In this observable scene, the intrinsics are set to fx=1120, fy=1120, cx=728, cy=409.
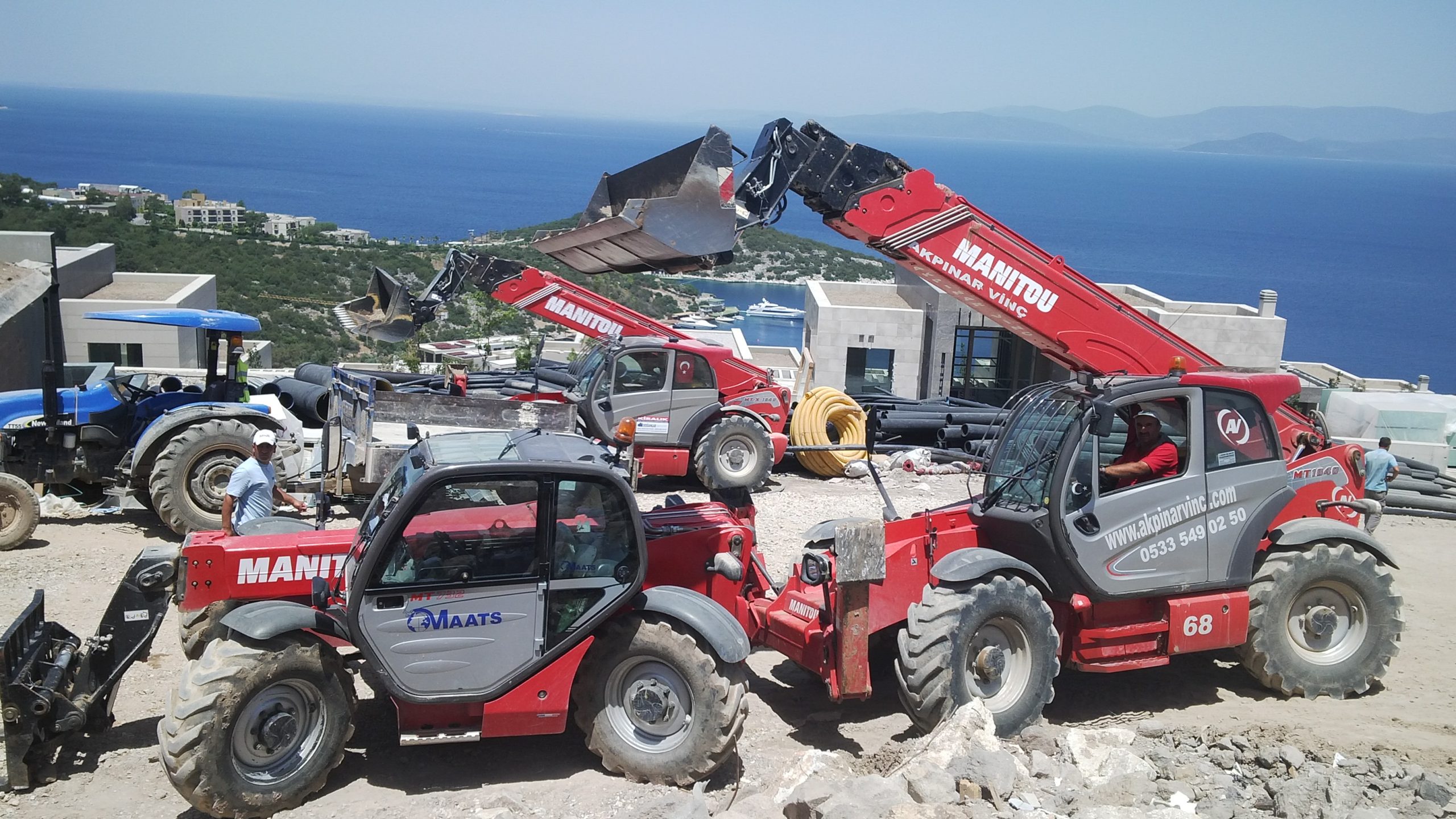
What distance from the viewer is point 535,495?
6184mm

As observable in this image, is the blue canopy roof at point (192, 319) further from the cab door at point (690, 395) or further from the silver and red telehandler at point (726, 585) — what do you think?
the cab door at point (690, 395)

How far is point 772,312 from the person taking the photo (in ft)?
241

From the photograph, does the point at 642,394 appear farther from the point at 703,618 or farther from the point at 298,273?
the point at 298,273

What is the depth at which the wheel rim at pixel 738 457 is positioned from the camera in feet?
49.6

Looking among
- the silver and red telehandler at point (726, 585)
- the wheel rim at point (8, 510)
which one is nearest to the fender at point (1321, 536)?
the silver and red telehandler at point (726, 585)

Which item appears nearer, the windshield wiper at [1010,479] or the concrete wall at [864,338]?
the windshield wiper at [1010,479]

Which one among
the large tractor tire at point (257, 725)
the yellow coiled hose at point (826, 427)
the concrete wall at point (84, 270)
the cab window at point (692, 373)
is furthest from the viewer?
the concrete wall at point (84, 270)

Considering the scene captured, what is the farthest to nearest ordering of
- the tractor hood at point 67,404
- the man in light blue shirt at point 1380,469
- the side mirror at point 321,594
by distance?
the man in light blue shirt at point 1380,469 → the tractor hood at point 67,404 → the side mirror at point 321,594

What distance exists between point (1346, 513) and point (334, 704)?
7352 millimetres

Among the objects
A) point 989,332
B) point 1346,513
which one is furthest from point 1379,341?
point 1346,513

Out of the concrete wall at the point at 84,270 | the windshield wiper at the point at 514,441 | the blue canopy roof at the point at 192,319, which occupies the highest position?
the concrete wall at the point at 84,270

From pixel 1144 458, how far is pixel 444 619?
4.77 metres

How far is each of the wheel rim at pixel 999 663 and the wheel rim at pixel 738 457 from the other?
8.04m

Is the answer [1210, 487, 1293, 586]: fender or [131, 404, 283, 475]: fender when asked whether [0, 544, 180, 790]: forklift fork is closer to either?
[131, 404, 283, 475]: fender
